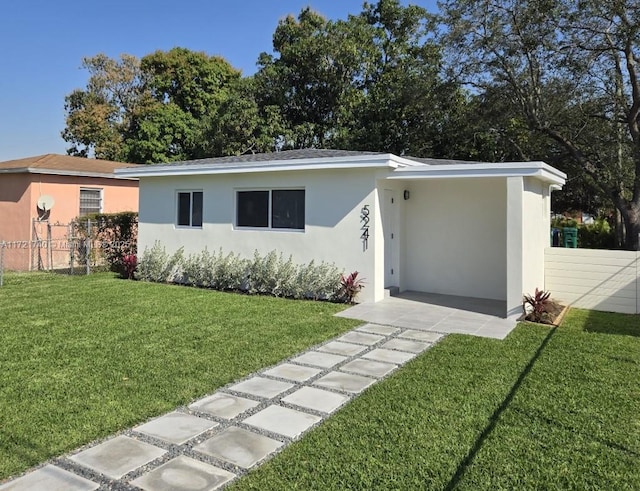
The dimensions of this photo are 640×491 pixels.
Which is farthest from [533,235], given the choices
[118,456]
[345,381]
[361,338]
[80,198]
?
[80,198]

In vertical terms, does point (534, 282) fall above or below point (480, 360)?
above

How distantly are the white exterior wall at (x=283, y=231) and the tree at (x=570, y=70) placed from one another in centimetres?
1159

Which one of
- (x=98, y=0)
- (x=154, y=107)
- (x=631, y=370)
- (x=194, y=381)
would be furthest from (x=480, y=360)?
(x=154, y=107)

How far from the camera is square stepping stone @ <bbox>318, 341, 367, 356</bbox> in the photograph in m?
6.04

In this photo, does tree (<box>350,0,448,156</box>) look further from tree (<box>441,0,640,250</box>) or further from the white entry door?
the white entry door

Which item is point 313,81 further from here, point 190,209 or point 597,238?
point 597,238

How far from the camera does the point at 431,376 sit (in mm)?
5078

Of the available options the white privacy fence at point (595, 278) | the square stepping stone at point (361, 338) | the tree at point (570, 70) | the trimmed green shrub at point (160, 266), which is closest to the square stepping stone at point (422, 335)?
the square stepping stone at point (361, 338)

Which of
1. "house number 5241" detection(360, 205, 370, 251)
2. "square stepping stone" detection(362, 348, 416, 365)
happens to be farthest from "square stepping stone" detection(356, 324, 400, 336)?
"house number 5241" detection(360, 205, 370, 251)

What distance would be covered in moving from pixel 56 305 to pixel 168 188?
430 cm

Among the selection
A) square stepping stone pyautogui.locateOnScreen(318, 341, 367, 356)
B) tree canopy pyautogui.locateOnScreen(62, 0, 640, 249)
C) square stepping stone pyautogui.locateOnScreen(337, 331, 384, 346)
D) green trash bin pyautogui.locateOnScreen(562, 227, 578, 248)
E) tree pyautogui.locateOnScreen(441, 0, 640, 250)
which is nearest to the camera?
square stepping stone pyautogui.locateOnScreen(318, 341, 367, 356)

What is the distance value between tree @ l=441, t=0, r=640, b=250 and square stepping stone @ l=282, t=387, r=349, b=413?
607 inches

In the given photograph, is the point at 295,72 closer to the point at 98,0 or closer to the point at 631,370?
the point at 98,0

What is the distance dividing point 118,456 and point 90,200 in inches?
612
